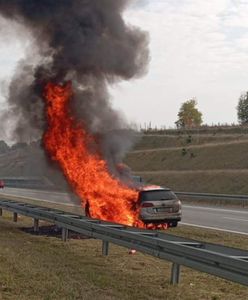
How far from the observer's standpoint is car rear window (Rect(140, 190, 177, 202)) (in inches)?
681

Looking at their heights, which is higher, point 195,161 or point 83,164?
point 195,161

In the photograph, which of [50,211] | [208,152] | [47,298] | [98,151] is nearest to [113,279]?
[47,298]

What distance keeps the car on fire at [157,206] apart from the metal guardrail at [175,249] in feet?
11.8

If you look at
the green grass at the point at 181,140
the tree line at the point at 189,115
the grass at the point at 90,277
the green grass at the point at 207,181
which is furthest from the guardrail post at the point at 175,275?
the tree line at the point at 189,115

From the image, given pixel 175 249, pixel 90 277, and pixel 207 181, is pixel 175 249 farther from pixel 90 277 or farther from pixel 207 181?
pixel 207 181

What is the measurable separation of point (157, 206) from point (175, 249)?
891 cm

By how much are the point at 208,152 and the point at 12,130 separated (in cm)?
4422

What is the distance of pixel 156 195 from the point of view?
57.8 feet

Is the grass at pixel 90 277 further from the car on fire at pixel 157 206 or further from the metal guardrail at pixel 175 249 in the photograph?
the car on fire at pixel 157 206

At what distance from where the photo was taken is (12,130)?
1812cm

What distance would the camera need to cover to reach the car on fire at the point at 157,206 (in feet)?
56.0

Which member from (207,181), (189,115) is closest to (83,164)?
(207,181)

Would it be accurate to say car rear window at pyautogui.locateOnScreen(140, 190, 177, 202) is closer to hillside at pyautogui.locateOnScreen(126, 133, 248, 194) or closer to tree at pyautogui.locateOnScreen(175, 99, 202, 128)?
hillside at pyautogui.locateOnScreen(126, 133, 248, 194)

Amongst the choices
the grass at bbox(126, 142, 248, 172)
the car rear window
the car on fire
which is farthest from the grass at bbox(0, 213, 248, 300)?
the grass at bbox(126, 142, 248, 172)
